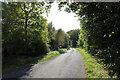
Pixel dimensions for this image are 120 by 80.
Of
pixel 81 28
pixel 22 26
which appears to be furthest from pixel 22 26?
pixel 81 28

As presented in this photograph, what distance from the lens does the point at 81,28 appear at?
12047 millimetres

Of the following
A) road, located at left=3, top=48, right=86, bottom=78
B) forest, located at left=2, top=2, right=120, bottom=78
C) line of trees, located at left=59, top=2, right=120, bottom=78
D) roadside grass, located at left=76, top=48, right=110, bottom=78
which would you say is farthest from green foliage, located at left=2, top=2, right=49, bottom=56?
line of trees, located at left=59, top=2, right=120, bottom=78

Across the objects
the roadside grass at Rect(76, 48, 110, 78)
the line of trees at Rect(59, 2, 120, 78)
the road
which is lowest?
the road

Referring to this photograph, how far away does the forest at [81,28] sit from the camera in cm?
295

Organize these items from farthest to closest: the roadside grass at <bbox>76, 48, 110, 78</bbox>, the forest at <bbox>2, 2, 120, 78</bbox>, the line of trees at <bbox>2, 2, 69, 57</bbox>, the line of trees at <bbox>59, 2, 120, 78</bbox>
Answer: the line of trees at <bbox>2, 2, 69, 57</bbox>
the roadside grass at <bbox>76, 48, 110, 78</bbox>
the forest at <bbox>2, 2, 120, 78</bbox>
the line of trees at <bbox>59, 2, 120, 78</bbox>

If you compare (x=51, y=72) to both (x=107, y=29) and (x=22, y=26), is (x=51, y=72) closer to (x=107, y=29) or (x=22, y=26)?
(x=107, y=29)

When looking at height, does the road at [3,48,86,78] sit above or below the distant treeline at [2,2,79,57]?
below

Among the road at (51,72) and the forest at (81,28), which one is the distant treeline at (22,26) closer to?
the forest at (81,28)

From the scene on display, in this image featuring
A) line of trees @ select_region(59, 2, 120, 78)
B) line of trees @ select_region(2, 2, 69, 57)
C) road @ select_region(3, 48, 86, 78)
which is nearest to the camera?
line of trees @ select_region(59, 2, 120, 78)

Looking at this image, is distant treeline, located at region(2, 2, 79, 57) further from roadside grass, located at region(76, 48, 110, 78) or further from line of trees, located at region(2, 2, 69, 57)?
roadside grass, located at region(76, 48, 110, 78)

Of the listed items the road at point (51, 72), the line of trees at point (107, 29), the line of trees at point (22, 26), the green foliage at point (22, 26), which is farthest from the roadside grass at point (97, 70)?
the green foliage at point (22, 26)

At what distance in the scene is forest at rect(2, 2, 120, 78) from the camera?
116 inches

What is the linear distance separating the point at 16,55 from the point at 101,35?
585 inches

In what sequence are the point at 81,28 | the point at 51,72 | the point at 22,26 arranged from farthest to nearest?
the point at 22,26
the point at 81,28
the point at 51,72
